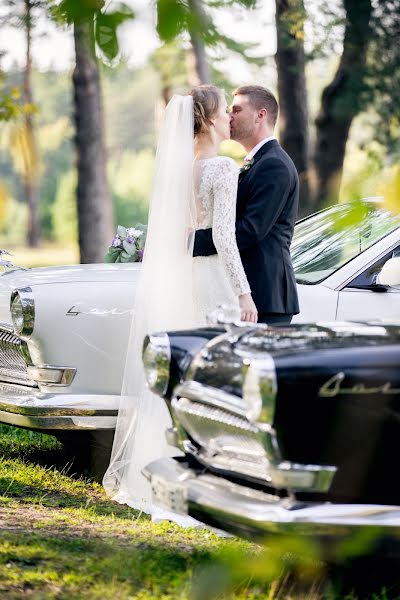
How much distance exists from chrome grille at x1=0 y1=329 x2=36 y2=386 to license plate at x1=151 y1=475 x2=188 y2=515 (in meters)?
1.92

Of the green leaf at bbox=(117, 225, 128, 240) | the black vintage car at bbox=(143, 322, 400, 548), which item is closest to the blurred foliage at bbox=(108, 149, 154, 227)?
the green leaf at bbox=(117, 225, 128, 240)

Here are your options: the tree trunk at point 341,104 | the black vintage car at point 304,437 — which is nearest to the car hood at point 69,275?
the black vintage car at point 304,437

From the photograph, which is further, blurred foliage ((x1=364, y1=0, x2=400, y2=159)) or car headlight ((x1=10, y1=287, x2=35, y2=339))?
blurred foliage ((x1=364, y1=0, x2=400, y2=159))

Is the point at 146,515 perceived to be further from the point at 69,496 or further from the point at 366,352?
the point at 366,352

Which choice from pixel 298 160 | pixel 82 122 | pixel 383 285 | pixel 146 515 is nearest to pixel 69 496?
pixel 146 515

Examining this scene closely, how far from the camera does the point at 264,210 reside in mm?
5082

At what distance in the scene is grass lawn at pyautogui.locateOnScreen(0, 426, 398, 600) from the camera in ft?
12.4

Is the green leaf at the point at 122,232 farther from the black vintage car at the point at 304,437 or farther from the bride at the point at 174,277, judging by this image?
the black vintage car at the point at 304,437

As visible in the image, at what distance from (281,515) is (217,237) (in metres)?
2.02

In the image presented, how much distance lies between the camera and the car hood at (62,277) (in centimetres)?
575

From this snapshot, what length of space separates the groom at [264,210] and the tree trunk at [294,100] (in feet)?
29.2

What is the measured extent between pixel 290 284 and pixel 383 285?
63 cm

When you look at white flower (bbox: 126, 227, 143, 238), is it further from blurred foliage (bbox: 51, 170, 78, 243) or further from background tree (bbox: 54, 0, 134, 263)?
blurred foliage (bbox: 51, 170, 78, 243)

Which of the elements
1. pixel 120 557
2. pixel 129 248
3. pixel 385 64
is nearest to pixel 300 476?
pixel 120 557
